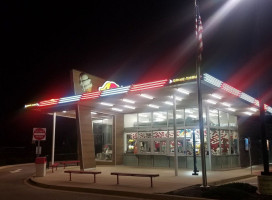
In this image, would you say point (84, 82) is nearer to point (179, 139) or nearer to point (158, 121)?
point (158, 121)

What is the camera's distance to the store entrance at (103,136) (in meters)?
26.5

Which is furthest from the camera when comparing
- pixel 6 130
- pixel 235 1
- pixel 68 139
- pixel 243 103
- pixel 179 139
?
pixel 68 139

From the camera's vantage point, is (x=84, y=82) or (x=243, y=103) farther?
(x=84, y=82)

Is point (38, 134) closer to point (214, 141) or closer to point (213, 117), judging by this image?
point (214, 141)

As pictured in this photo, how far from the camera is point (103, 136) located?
2714 centimetres

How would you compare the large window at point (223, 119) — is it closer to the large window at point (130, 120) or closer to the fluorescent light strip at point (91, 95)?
the large window at point (130, 120)

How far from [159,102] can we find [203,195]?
11775 mm

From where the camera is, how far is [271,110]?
26141 mm

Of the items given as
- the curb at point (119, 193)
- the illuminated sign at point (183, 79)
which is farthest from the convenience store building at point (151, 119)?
the curb at point (119, 193)

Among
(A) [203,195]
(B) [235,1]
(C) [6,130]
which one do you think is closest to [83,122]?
(A) [203,195]

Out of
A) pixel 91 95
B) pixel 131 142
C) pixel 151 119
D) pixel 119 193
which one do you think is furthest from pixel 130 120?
pixel 119 193

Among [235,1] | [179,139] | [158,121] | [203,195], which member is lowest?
[203,195]

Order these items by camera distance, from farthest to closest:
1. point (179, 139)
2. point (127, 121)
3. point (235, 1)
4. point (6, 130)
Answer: point (6, 130) → point (127, 121) → point (179, 139) → point (235, 1)

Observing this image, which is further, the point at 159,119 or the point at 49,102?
the point at 159,119
